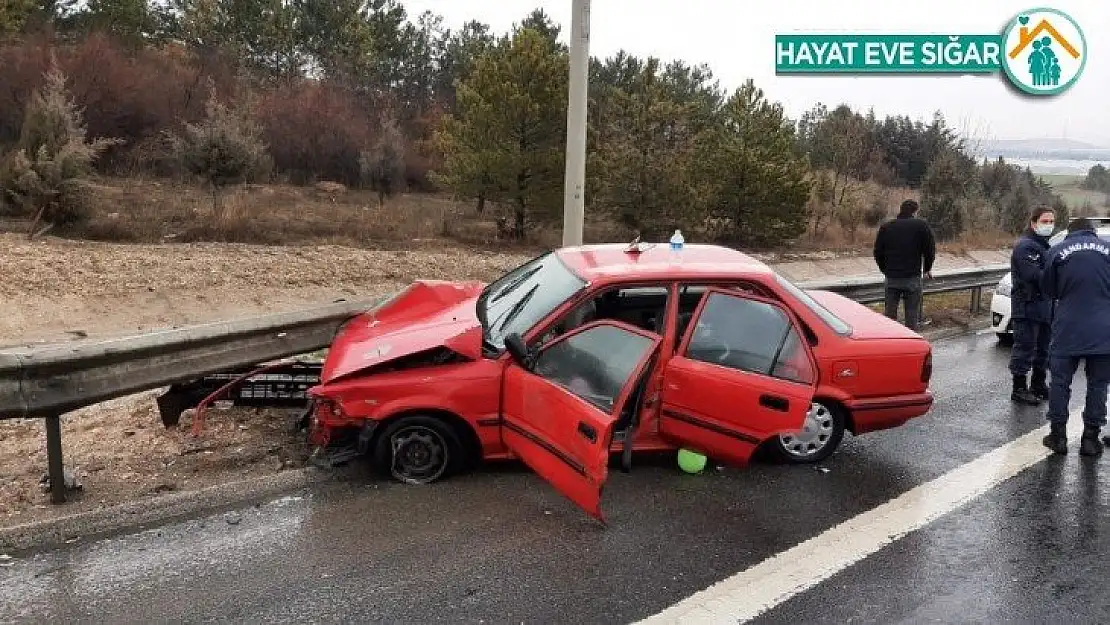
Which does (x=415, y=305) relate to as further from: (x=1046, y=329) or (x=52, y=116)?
(x=52, y=116)

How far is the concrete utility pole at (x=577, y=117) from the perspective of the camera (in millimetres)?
8023

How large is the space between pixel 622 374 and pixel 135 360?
2.98 m

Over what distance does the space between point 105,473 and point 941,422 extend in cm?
610

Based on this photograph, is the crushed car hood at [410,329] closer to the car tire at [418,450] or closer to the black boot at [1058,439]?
the car tire at [418,450]

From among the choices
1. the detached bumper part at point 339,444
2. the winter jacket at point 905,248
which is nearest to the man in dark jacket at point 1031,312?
the winter jacket at point 905,248


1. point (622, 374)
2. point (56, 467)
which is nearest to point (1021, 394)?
point (622, 374)

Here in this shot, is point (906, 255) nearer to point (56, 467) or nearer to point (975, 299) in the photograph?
point (975, 299)

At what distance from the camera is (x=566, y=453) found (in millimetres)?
4445

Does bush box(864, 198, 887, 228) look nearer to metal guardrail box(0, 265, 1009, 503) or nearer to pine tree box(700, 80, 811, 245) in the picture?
pine tree box(700, 80, 811, 245)

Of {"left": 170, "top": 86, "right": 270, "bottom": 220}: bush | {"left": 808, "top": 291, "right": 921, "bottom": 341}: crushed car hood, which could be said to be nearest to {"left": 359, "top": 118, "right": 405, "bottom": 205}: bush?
{"left": 170, "top": 86, "right": 270, "bottom": 220}: bush

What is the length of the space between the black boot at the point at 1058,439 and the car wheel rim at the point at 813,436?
5.51ft

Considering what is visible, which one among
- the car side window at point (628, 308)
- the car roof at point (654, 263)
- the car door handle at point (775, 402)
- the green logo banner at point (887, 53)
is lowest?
the car door handle at point (775, 402)

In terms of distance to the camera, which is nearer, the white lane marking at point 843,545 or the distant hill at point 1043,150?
the white lane marking at point 843,545

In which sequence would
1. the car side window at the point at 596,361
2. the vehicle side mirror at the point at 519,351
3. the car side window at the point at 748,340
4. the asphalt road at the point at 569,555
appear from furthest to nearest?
1. the car side window at the point at 748,340
2. the vehicle side mirror at the point at 519,351
3. the car side window at the point at 596,361
4. the asphalt road at the point at 569,555
